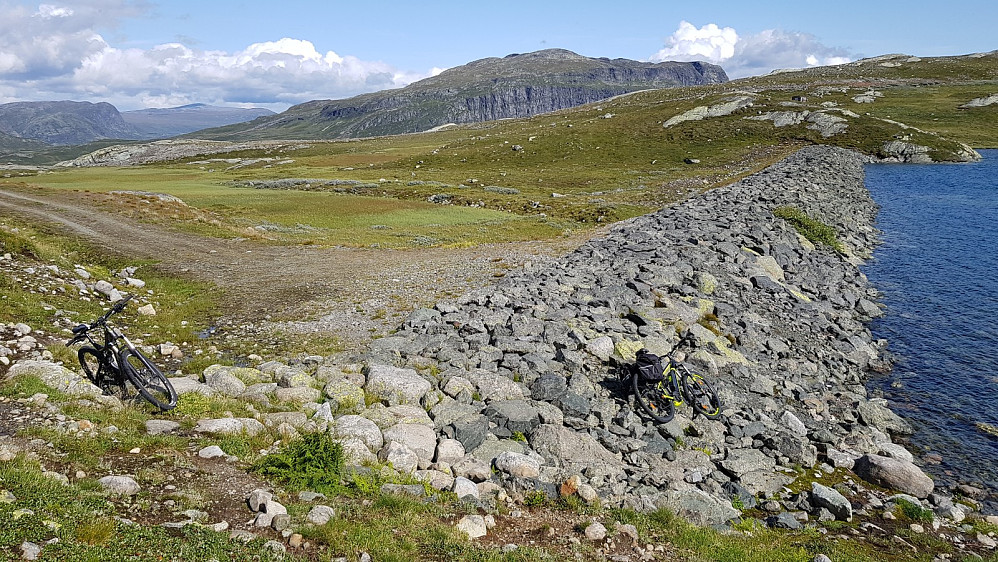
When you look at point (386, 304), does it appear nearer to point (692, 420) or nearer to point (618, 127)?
point (692, 420)

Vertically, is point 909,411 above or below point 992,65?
below

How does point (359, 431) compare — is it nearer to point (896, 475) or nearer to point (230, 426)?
point (230, 426)

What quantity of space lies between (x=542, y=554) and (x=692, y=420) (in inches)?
319

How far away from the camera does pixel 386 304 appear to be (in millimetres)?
24609

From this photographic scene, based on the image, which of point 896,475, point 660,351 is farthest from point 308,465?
point 896,475

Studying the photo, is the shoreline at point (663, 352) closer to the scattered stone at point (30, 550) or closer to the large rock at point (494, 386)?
the large rock at point (494, 386)

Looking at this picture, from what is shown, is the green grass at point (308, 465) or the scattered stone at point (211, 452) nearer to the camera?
the green grass at point (308, 465)

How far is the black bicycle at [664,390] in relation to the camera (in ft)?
48.4

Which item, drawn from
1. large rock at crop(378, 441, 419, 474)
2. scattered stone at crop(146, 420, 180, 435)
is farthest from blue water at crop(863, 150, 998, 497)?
scattered stone at crop(146, 420, 180, 435)

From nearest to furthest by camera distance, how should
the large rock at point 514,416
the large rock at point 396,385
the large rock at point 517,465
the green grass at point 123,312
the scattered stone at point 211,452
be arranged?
the scattered stone at point 211,452
the large rock at point 517,465
the large rock at point 514,416
the large rock at point 396,385
the green grass at point 123,312

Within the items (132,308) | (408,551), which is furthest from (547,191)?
(408,551)

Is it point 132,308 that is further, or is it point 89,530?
point 132,308

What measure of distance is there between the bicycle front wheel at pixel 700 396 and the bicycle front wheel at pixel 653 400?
2.12ft

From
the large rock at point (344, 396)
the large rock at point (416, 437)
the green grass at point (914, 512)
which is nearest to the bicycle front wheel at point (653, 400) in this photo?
the green grass at point (914, 512)
